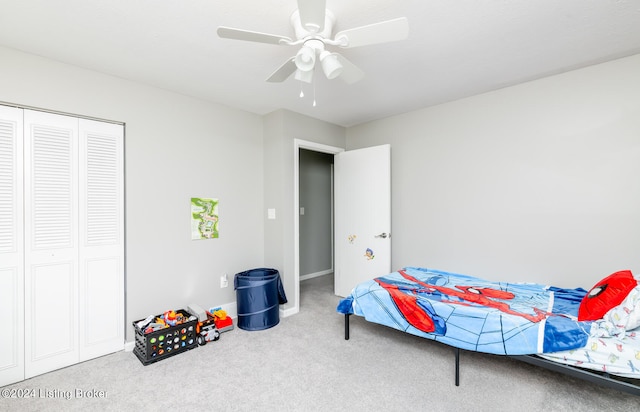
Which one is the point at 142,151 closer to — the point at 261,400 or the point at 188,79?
the point at 188,79

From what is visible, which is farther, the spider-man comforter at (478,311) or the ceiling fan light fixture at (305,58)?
the spider-man comforter at (478,311)

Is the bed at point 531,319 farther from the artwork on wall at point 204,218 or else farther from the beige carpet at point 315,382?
the artwork on wall at point 204,218

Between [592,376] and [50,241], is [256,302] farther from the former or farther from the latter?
[592,376]

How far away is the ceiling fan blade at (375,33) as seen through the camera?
4.70 feet

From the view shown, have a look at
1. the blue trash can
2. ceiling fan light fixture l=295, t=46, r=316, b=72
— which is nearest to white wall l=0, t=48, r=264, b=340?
the blue trash can

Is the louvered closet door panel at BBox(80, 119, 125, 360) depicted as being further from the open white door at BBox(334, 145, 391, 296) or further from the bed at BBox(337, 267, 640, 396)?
the open white door at BBox(334, 145, 391, 296)

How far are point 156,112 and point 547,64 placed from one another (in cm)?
362

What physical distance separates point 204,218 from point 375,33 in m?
2.53

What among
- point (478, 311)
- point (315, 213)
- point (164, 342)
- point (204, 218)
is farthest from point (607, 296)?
point (315, 213)

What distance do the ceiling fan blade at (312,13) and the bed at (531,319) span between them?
2.10 metres

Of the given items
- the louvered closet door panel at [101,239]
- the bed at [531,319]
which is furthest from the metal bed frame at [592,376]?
the louvered closet door panel at [101,239]

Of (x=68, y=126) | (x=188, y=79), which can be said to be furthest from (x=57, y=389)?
(x=188, y=79)

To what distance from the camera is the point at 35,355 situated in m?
2.26

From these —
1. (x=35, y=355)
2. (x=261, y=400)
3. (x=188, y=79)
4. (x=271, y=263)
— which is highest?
(x=188, y=79)
